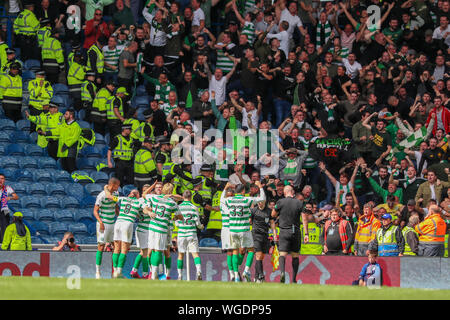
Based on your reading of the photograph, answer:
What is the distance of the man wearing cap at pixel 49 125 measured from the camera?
1106 inches

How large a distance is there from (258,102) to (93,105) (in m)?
4.69

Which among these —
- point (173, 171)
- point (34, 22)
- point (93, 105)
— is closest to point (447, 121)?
point (173, 171)

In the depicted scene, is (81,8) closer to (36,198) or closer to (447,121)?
(36,198)

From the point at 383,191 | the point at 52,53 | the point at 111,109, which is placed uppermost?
the point at 52,53

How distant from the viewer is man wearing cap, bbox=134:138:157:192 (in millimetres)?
27281

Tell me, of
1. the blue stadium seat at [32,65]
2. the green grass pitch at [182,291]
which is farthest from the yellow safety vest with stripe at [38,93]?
the green grass pitch at [182,291]

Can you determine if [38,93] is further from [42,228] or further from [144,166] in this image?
[42,228]

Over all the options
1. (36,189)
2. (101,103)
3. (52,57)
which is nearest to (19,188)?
(36,189)

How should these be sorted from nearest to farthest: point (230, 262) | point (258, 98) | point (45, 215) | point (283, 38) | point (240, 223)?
point (240, 223), point (230, 262), point (45, 215), point (258, 98), point (283, 38)

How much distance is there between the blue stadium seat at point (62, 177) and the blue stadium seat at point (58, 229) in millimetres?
1614

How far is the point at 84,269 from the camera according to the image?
2370 centimetres

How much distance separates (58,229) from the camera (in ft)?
87.5

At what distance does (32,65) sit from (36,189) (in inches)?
184

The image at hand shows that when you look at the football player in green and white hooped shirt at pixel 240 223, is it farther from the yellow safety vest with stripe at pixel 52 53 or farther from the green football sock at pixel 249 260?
the yellow safety vest with stripe at pixel 52 53
